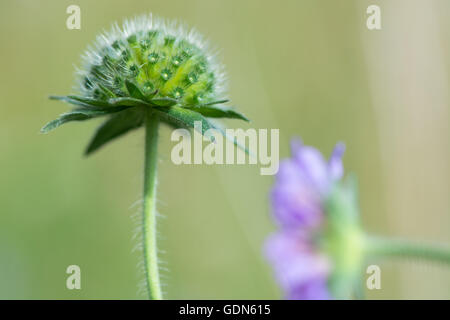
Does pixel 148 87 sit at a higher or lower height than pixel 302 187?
higher

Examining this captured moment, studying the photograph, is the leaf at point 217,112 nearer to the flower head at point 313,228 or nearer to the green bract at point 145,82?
the green bract at point 145,82

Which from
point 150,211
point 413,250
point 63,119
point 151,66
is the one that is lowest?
A: point 413,250

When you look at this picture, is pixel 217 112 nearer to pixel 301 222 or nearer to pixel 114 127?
pixel 114 127

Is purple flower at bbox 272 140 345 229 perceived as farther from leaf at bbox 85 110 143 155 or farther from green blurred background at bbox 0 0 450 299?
green blurred background at bbox 0 0 450 299

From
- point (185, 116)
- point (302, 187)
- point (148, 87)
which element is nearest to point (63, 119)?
point (148, 87)

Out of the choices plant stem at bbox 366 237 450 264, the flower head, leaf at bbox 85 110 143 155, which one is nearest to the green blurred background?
leaf at bbox 85 110 143 155

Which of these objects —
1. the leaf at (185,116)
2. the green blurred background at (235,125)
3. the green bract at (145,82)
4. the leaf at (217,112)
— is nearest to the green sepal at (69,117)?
the green bract at (145,82)

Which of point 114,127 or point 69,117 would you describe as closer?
point 69,117
